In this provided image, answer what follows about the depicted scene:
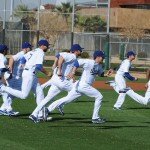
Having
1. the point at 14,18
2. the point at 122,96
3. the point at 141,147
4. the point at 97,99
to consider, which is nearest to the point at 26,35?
the point at 14,18

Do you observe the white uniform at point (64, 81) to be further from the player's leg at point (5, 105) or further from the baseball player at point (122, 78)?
the baseball player at point (122, 78)

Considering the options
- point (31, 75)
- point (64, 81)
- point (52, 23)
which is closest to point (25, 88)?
point (31, 75)

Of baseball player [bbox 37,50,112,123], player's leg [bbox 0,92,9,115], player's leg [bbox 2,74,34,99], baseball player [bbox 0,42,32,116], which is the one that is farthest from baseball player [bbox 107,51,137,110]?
player's leg [bbox 2,74,34,99]

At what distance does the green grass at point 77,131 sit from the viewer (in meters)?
12.0

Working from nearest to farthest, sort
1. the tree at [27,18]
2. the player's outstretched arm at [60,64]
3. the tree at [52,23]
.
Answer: the player's outstretched arm at [60,64] < the tree at [27,18] < the tree at [52,23]

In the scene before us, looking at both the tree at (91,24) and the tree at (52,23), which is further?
the tree at (91,24)

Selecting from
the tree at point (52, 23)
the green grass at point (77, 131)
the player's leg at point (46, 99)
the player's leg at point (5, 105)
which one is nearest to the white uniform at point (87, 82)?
the player's leg at point (46, 99)

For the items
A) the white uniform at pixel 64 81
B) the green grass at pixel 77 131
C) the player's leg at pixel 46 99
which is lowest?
the green grass at pixel 77 131

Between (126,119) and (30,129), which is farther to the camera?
(126,119)

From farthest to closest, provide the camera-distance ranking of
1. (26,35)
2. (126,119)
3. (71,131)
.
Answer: (26,35)
(126,119)
(71,131)

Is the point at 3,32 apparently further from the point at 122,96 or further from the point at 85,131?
the point at 85,131

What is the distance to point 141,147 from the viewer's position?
12.1 metres

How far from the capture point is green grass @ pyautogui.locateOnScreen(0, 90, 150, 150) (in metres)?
12.0

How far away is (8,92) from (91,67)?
2.21m
